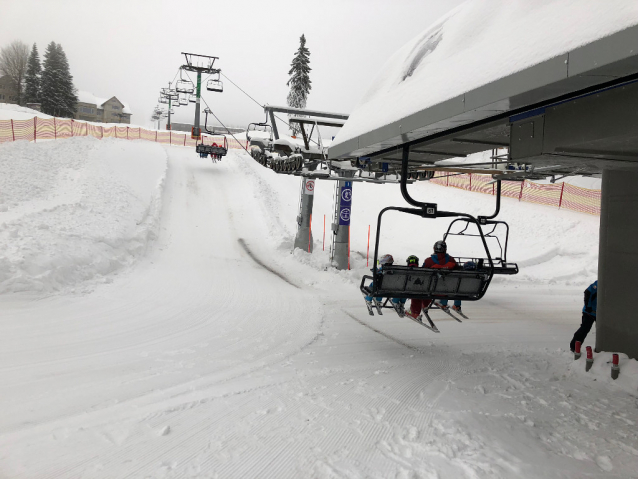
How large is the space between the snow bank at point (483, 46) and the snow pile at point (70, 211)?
6.86m

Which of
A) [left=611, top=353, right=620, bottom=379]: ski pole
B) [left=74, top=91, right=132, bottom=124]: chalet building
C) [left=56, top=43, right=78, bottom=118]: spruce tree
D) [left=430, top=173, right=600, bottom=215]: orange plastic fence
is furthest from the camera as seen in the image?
[left=74, top=91, right=132, bottom=124]: chalet building

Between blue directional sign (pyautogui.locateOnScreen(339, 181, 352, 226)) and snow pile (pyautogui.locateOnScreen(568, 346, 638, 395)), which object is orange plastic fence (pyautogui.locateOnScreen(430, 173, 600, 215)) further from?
snow pile (pyautogui.locateOnScreen(568, 346, 638, 395))

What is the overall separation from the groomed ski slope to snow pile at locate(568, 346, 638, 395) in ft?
0.10

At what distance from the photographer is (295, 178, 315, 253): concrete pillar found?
16.1m

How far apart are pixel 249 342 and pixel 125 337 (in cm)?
187

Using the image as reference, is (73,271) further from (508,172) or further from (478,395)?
(508,172)

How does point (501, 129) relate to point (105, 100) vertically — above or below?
below

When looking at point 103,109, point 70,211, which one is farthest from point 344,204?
point 103,109

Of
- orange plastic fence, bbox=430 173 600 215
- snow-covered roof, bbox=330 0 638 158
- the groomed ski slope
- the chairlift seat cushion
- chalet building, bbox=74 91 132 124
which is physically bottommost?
the groomed ski slope

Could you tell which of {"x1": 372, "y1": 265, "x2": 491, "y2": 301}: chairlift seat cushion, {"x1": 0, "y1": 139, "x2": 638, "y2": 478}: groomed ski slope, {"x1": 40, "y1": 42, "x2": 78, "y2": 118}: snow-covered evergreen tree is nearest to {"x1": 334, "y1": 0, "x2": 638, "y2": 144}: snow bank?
{"x1": 372, "y1": 265, "x2": 491, "y2": 301}: chairlift seat cushion

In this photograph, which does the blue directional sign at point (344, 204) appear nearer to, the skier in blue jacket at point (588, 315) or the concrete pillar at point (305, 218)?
the concrete pillar at point (305, 218)

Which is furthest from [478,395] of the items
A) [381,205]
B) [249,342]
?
[381,205]

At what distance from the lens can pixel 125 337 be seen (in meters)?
6.47

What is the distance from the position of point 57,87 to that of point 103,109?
109 ft
